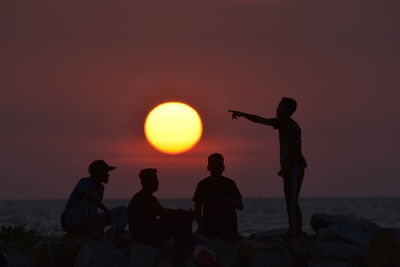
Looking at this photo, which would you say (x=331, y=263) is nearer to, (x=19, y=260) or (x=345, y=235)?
(x=345, y=235)

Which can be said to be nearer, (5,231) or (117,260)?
(117,260)

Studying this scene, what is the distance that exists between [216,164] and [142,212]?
169cm

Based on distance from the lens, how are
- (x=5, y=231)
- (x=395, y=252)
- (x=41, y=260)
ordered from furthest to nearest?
(x=5, y=231)
(x=41, y=260)
(x=395, y=252)

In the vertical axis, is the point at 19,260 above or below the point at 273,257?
below

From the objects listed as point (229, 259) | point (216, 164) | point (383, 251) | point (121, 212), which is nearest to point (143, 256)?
point (121, 212)

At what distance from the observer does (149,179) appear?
14.8 m

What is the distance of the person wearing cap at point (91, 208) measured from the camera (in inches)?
610

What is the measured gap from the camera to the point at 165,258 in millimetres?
15148

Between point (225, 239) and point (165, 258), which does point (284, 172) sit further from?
point (165, 258)

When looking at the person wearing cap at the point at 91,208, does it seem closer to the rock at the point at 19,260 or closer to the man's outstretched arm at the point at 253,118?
the rock at the point at 19,260

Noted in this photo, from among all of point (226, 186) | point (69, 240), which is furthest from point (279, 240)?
point (69, 240)

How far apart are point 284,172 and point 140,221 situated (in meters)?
2.87

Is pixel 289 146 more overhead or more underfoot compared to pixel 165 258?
more overhead

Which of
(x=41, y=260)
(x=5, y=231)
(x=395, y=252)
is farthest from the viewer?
(x=5, y=231)
